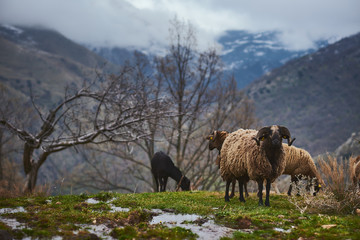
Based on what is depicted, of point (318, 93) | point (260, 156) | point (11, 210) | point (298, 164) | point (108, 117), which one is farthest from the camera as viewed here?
point (318, 93)

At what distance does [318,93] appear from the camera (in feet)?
401

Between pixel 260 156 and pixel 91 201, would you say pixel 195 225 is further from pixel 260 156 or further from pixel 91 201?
pixel 91 201

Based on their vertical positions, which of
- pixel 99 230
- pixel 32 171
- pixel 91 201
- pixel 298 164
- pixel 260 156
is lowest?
pixel 32 171

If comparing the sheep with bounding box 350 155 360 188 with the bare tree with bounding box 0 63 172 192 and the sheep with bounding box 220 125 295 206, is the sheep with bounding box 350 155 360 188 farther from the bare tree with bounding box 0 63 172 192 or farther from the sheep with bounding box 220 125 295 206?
the bare tree with bounding box 0 63 172 192

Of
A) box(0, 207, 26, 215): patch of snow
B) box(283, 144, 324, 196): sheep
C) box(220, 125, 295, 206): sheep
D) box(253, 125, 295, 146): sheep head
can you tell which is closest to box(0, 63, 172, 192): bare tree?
box(220, 125, 295, 206): sheep

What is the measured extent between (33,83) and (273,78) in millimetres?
136157

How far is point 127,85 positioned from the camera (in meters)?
15.2

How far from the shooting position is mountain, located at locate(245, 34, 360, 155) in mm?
91375

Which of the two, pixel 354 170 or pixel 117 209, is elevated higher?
pixel 354 170

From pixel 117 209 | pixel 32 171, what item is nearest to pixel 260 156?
pixel 117 209

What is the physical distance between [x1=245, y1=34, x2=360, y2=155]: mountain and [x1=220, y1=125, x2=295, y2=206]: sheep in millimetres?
71957

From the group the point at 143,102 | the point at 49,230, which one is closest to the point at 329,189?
the point at 49,230

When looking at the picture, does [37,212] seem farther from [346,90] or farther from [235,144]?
[346,90]

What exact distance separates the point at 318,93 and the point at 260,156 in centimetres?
12492
